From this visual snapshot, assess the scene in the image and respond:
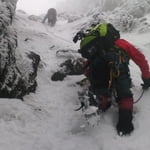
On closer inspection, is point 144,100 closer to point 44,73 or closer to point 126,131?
point 126,131

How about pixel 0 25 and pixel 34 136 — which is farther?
pixel 0 25

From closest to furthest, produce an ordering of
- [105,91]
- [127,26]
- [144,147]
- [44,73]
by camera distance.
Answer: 1. [144,147]
2. [105,91]
3. [44,73]
4. [127,26]

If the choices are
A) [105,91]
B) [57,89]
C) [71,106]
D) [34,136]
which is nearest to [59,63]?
[57,89]

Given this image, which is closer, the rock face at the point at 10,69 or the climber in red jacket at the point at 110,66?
the climber in red jacket at the point at 110,66

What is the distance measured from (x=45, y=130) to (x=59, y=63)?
3.31m

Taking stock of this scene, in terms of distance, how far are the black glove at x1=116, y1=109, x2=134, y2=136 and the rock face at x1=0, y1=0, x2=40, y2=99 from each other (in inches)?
85.7

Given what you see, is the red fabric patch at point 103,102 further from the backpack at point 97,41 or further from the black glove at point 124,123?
the backpack at point 97,41

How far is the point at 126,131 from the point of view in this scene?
4949mm

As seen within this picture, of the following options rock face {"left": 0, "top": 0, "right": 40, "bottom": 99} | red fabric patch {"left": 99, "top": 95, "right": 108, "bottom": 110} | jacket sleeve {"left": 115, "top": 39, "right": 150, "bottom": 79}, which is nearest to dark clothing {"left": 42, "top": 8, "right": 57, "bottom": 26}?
rock face {"left": 0, "top": 0, "right": 40, "bottom": 99}

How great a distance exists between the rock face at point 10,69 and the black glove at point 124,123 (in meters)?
2.18

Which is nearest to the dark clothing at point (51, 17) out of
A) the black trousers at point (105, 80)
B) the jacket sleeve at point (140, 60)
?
the black trousers at point (105, 80)

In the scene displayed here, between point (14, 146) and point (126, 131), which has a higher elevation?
point (126, 131)

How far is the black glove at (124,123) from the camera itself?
4961 mm

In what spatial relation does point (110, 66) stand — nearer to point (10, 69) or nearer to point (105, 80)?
point (105, 80)
